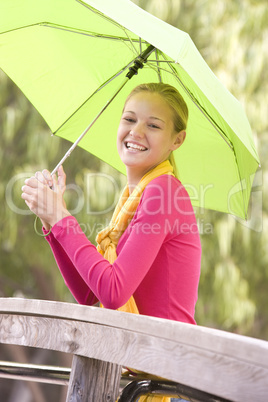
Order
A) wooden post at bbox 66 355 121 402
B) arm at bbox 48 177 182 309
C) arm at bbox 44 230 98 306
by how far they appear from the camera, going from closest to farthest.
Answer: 1. wooden post at bbox 66 355 121 402
2. arm at bbox 48 177 182 309
3. arm at bbox 44 230 98 306

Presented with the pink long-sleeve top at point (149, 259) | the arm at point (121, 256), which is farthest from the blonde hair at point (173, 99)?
the arm at point (121, 256)

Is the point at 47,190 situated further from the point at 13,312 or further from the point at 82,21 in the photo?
the point at 82,21

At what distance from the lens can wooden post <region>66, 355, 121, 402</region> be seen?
5.34 ft

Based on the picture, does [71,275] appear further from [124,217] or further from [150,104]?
[150,104]

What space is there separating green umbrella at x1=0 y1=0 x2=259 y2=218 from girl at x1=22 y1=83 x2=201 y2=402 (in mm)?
208

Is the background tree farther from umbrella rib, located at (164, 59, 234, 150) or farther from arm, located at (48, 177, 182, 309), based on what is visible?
arm, located at (48, 177, 182, 309)

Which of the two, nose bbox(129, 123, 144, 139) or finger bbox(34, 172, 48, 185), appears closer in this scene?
finger bbox(34, 172, 48, 185)

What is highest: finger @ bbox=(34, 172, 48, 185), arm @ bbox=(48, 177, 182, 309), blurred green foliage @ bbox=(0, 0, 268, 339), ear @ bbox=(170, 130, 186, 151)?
blurred green foliage @ bbox=(0, 0, 268, 339)

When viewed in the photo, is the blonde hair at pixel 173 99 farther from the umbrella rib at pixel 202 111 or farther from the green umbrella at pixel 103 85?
the umbrella rib at pixel 202 111

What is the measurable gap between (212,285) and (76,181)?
1.93 meters

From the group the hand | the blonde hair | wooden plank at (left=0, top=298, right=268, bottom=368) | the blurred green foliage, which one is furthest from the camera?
the blurred green foliage

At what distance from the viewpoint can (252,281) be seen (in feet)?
25.7

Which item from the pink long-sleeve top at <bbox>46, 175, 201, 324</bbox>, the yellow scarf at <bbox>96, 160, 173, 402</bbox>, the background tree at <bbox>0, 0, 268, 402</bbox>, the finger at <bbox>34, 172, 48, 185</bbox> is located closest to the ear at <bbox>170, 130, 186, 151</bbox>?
the yellow scarf at <bbox>96, 160, 173, 402</bbox>

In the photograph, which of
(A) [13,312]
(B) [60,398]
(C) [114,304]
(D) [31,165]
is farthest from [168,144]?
(B) [60,398]
